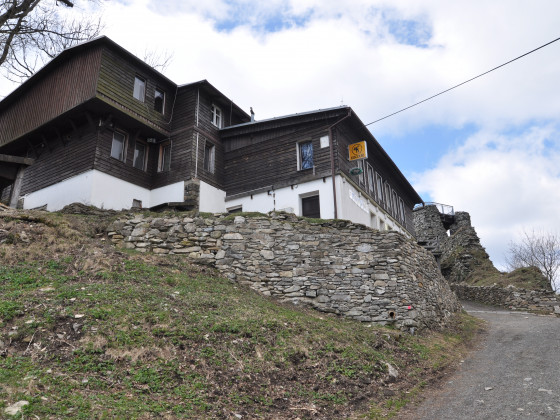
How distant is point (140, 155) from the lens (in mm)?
19078

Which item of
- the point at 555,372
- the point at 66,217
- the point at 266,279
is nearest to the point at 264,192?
the point at 266,279

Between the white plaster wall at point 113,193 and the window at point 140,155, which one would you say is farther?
the window at point 140,155

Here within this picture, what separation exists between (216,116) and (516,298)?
19.2 meters

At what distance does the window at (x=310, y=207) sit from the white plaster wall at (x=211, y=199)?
168 inches

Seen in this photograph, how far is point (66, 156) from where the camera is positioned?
1792cm

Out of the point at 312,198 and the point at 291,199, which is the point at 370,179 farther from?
the point at 291,199

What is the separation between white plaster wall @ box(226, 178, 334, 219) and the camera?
55.2ft

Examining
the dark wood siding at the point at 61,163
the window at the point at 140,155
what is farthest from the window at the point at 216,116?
the dark wood siding at the point at 61,163

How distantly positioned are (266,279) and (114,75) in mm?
11879

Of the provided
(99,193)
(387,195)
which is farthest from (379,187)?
(99,193)

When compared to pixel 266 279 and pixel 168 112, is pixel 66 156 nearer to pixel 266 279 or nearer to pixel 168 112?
pixel 168 112

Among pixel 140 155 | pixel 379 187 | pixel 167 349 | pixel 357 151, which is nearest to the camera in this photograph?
pixel 167 349

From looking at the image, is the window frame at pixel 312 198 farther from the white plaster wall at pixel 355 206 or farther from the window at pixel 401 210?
the window at pixel 401 210

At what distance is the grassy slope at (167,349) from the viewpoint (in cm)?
527
